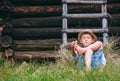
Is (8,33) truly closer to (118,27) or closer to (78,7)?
(78,7)

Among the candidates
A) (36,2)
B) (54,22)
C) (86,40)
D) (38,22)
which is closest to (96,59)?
(86,40)

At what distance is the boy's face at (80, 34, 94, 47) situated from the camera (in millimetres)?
→ 6164

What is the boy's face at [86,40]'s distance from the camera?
6164 mm

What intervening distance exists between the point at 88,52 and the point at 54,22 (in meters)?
2.23

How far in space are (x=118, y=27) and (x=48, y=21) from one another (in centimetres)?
138

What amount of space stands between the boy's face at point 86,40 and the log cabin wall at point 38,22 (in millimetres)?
1711

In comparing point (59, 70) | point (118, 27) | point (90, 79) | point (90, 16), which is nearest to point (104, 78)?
point (90, 79)

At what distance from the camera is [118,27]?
8.03 metres

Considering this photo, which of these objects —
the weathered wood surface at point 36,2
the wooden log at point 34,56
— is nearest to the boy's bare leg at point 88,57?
the wooden log at point 34,56

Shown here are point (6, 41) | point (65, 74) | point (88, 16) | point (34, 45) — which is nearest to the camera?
point (65, 74)

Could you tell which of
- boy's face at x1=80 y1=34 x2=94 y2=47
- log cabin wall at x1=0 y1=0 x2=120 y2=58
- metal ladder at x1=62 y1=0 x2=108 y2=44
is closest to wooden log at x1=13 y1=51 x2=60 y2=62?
log cabin wall at x1=0 y1=0 x2=120 y2=58

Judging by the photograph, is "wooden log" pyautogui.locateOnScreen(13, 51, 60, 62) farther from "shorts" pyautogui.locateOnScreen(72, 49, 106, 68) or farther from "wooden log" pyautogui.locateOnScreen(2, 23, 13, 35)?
"shorts" pyautogui.locateOnScreen(72, 49, 106, 68)

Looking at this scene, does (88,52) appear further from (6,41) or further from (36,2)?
(36,2)

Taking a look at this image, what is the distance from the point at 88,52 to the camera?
19.7 ft
